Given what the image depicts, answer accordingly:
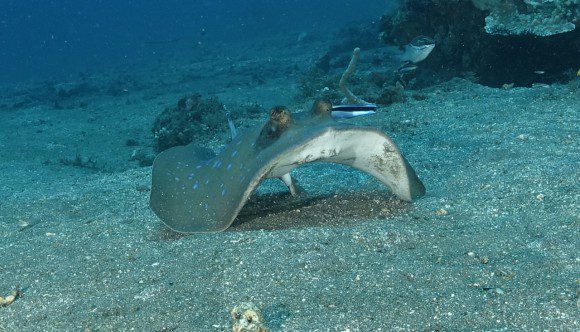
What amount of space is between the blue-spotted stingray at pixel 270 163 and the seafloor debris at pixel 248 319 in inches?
37.0

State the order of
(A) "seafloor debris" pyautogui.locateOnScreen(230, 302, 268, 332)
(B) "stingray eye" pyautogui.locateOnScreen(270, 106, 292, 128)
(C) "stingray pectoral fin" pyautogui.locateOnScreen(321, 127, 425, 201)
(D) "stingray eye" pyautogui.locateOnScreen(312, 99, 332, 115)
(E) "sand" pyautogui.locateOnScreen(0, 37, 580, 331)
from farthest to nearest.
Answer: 1. (D) "stingray eye" pyautogui.locateOnScreen(312, 99, 332, 115)
2. (B) "stingray eye" pyautogui.locateOnScreen(270, 106, 292, 128)
3. (C) "stingray pectoral fin" pyautogui.locateOnScreen(321, 127, 425, 201)
4. (E) "sand" pyautogui.locateOnScreen(0, 37, 580, 331)
5. (A) "seafloor debris" pyautogui.locateOnScreen(230, 302, 268, 332)

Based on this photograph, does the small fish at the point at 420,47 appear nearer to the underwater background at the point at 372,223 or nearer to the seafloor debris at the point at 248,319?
the underwater background at the point at 372,223

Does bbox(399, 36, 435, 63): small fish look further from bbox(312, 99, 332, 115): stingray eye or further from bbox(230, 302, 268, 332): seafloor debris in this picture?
bbox(230, 302, 268, 332): seafloor debris

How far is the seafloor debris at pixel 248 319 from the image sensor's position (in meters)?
2.70

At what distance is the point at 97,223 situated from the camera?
4984mm

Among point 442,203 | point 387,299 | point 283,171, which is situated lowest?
point 442,203

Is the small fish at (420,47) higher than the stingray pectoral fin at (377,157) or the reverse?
the reverse

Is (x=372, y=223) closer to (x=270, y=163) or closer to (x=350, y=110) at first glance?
(x=270, y=163)

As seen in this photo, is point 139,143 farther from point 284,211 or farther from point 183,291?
point 183,291

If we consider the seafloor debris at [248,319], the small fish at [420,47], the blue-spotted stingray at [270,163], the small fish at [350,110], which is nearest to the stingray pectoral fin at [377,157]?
the blue-spotted stingray at [270,163]

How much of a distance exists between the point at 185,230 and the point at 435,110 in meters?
6.69

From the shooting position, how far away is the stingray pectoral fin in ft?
11.6

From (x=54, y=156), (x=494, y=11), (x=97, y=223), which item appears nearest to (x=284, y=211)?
(x=97, y=223)

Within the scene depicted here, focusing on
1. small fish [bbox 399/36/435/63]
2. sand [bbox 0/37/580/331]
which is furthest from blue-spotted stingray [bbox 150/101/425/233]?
small fish [bbox 399/36/435/63]
